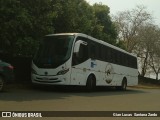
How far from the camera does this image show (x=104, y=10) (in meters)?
51.5

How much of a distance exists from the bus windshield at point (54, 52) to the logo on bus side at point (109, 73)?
586cm

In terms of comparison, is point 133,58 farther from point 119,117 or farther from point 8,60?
point 119,117

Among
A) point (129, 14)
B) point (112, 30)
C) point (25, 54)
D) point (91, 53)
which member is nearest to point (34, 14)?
point (25, 54)

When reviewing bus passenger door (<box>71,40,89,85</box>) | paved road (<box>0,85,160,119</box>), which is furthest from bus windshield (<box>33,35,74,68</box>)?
paved road (<box>0,85,160,119</box>)

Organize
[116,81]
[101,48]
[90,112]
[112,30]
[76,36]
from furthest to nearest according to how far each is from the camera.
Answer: [112,30]
[116,81]
[101,48]
[76,36]
[90,112]

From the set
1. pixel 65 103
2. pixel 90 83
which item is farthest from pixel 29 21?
pixel 65 103

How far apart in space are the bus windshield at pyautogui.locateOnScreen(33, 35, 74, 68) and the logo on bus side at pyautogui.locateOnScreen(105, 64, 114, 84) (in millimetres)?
5862

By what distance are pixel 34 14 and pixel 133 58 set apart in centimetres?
1346

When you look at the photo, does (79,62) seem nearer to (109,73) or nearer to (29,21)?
(29,21)

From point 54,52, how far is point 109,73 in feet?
22.9

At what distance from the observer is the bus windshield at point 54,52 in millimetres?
21438

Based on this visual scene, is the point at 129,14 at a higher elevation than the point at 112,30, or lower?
higher

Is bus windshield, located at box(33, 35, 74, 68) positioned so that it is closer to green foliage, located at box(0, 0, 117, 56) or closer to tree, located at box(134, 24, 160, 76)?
green foliage, located at box(0, 0, 117, 56)

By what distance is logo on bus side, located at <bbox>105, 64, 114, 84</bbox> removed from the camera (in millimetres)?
26984
